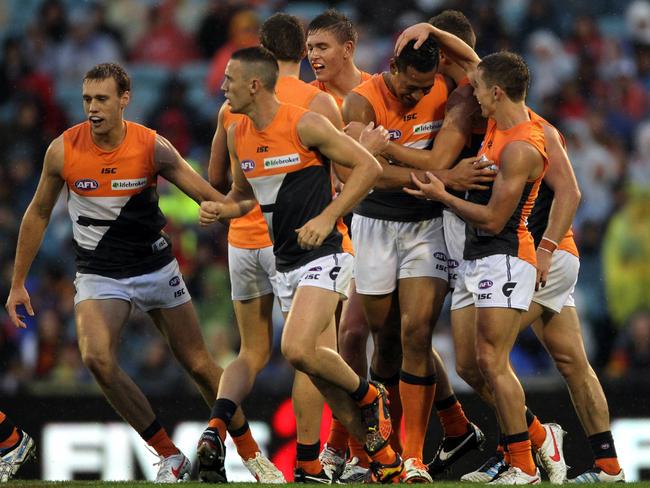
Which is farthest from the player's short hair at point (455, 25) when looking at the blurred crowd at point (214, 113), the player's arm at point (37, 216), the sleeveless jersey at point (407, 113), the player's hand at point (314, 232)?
the blurred crowd at point (214, 113)

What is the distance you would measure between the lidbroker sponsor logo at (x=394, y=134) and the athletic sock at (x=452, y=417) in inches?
66.3

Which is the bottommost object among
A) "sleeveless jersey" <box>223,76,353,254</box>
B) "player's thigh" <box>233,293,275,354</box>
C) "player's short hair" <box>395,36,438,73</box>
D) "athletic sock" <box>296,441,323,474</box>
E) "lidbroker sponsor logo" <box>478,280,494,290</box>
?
"athletic sock" <box>296,441,323,474</box>

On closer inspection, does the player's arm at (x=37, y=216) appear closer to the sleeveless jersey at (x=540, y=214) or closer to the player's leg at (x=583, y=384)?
the sleeveless jersey at (x=540, y=214)

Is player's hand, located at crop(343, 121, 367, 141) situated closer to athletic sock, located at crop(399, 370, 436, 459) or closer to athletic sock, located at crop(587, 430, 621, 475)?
athletic sock, located at crop(399, 370, 436, 459)

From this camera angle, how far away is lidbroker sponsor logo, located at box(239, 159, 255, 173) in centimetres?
668

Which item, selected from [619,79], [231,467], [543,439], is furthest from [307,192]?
[619,79]

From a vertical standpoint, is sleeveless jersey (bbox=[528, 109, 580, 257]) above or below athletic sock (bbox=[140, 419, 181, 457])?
above

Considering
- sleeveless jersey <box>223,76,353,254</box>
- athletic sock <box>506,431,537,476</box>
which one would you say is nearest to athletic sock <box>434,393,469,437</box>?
athletic sock <box>506,431,537,476</box>

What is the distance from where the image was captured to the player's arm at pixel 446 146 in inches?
279

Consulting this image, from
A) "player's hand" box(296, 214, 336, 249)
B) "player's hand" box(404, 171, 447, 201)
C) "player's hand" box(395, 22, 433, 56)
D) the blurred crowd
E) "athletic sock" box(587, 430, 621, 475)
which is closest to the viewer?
"player's hand" box(296, 214, 336, 249)

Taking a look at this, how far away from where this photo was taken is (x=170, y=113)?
13734mm

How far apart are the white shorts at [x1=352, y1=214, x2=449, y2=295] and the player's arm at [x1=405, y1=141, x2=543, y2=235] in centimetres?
66

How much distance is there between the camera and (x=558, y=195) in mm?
6969

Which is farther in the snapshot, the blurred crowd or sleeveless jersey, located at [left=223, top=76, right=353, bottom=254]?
the blurred crowd
